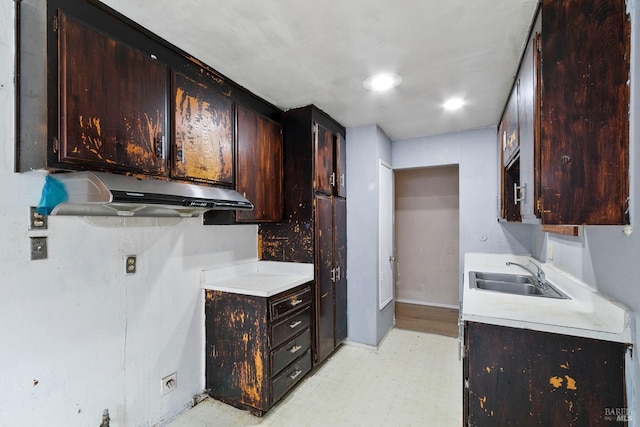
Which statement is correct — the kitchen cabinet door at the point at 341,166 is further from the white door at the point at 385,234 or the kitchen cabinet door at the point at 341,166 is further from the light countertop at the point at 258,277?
the light countertop at the point at 258,277

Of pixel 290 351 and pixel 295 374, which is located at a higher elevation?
pixel 290 351

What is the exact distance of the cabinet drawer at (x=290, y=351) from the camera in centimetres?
211

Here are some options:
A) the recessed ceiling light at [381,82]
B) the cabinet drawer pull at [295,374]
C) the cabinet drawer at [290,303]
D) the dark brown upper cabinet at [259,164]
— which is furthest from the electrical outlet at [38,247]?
the recessed ceiling light at [381,82]

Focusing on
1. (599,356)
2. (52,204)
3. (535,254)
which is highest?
(52,204)

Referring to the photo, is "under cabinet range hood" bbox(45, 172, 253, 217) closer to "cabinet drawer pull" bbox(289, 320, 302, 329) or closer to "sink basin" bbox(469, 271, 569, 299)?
"cabinet drawer pull" bbox(289, 320, 302, 329)

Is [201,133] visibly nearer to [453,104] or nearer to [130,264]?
[130,264]

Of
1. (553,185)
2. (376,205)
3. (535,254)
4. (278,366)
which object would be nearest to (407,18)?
(553,185)

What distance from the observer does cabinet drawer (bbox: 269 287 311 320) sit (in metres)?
2.10

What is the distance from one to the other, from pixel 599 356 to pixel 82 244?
2.49 meters

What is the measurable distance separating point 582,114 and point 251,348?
227 cm

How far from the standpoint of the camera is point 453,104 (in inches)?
103

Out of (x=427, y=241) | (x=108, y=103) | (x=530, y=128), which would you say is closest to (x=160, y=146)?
(x=108, y=103)

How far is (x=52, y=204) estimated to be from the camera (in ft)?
4.60

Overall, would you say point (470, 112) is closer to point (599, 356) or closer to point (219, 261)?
point (599, 356)
